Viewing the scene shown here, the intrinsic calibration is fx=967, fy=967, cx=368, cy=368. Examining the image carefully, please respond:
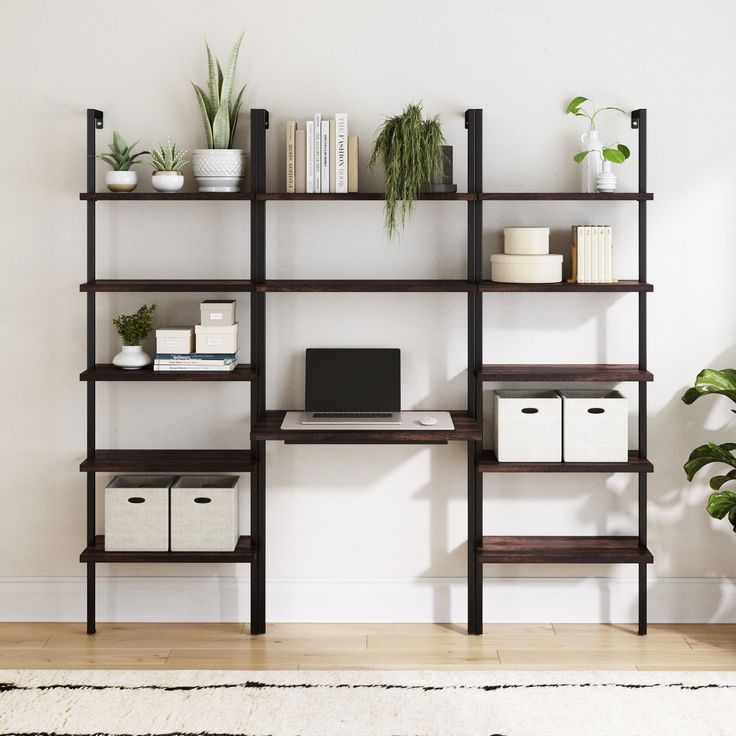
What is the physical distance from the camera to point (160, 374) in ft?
11.2

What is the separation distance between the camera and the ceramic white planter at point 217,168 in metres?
3.43

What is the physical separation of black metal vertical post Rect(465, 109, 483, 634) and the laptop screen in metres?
0.28

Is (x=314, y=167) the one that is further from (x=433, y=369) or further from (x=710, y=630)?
(x=710, y=630)

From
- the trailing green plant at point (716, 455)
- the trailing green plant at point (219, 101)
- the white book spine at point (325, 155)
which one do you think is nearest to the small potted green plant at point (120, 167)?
the trailing green plant at point (219, 101)

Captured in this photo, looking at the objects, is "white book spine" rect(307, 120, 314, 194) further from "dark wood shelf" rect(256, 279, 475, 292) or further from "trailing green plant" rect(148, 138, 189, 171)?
"trailing green plant" rect(148, 138, 189, 171)

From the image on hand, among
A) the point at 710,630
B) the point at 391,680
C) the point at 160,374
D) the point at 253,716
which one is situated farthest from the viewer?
the point at 710,630

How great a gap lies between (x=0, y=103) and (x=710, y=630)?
3.29 meters

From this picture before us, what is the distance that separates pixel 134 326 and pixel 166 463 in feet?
1.67

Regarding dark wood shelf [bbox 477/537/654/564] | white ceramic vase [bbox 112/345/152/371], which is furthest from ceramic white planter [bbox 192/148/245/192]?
dark wood shelf [bbox 477/537/654/564]

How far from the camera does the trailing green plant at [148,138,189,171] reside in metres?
3.46

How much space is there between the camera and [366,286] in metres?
3.39

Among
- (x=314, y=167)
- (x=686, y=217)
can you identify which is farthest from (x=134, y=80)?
(x=686, y=217)

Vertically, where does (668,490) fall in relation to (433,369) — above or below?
below

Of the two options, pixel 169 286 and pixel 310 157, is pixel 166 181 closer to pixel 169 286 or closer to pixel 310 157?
pixel 169 286
